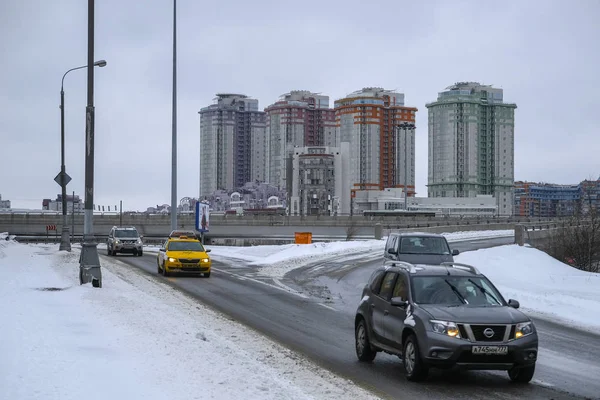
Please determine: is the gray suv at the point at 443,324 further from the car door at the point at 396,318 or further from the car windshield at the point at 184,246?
the car windshield at the point at 184,246

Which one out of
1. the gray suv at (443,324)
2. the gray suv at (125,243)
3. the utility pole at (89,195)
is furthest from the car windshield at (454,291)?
the gray suv at (125,243)

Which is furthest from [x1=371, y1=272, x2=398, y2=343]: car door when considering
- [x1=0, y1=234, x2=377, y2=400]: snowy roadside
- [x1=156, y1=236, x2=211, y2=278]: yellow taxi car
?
[x1=156, y1=236, x2=211, y2=278]: yellow taxi car

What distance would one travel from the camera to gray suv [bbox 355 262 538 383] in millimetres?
10055

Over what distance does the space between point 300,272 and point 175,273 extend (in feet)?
18.9

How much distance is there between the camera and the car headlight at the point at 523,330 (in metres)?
10.2

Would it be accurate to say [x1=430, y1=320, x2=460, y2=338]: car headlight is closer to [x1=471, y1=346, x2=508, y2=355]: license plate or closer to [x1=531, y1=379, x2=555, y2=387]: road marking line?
[x1=471, y1=346, x2=508, y2=355]: license plate

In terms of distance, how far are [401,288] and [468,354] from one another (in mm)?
1955

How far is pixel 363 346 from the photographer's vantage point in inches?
488

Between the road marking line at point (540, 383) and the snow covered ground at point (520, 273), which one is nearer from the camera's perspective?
the road marking line at point (540, 383)

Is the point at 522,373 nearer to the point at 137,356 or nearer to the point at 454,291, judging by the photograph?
the point at 454,291

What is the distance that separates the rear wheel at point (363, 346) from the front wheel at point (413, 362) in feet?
4.58

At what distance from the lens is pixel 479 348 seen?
394 inches

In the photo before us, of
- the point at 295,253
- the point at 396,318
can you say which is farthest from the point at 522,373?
the point at 295,253

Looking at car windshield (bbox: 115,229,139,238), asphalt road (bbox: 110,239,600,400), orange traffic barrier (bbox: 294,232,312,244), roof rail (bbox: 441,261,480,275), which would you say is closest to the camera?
asphalt road (bbox: 110,239,600,400)
